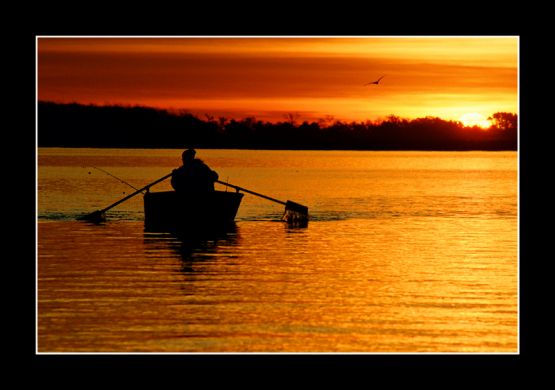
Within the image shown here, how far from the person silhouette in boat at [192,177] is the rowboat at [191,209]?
19 centimetres

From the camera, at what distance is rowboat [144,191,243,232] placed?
96.2 ft

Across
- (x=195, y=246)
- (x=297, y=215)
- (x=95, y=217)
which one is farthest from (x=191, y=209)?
(x=95, y=217)

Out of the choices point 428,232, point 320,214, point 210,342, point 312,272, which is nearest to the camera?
point 210,342

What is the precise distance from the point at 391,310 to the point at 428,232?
51.6 ft

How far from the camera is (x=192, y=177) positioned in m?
29.0

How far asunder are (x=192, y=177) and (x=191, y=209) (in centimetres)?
87

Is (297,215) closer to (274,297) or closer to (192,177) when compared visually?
(192,177)

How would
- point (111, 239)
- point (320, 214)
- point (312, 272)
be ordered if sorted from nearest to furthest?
point (312, 272), point (111, 239), point (320, 214)

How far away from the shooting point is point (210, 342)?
15469 mm

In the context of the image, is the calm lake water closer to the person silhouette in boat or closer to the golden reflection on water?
the golden reflection on water

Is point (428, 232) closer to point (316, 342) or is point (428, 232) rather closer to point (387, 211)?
→ point (387, 211)

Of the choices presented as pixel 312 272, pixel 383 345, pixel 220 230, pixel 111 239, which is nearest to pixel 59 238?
pixel 111 239

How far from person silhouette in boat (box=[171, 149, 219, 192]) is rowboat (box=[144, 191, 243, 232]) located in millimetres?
190

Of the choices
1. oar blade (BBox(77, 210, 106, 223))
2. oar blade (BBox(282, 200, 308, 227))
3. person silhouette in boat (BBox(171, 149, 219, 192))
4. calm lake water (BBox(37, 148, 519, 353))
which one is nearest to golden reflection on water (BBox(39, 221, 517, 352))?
calm lake water (BBox(37, 148, 519, 353))
